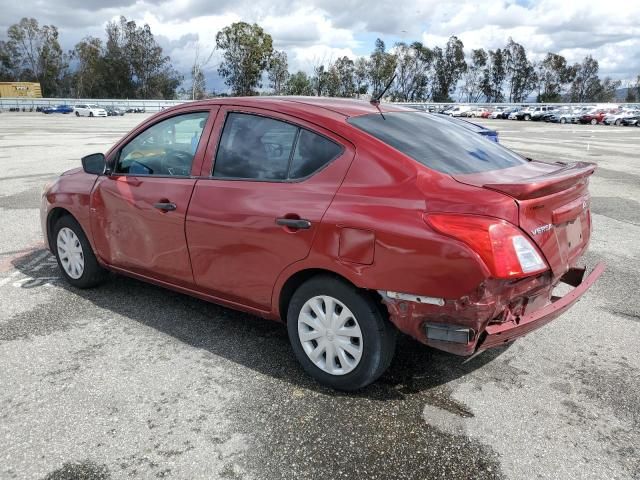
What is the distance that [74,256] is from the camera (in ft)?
15.9

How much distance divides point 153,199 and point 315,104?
1.35m

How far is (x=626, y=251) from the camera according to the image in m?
6.34

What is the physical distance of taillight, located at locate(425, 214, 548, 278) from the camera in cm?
263

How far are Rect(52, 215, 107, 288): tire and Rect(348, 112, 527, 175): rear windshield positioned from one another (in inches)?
107

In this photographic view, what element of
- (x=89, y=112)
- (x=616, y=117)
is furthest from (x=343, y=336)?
(x=89, y=112)

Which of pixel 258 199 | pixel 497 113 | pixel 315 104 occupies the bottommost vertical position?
pixel 258 199

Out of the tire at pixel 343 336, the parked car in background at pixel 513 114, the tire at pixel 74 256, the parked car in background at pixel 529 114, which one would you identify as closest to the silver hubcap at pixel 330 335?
the tire at pixel 343 336

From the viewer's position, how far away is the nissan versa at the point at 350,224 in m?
2.75

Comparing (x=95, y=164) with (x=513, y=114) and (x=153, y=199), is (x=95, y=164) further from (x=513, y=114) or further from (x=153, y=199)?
(x=513, y=114)

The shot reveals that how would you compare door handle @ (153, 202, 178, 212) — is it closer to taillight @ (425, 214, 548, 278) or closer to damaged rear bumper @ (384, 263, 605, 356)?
damaged rear bumper @ (384, 263, 605, 356)

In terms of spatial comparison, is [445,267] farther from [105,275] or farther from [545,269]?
[105,275]

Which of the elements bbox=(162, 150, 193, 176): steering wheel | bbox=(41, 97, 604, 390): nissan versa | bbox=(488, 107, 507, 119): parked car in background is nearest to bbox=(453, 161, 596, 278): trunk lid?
bbox=(41, 97, 604, 390): nissan versa

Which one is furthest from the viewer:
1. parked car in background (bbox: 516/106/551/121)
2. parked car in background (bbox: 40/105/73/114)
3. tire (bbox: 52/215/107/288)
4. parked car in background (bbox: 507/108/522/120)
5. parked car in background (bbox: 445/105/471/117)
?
parked car in background (bbox: 40/105/73/114)

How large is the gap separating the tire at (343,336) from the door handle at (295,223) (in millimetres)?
306
